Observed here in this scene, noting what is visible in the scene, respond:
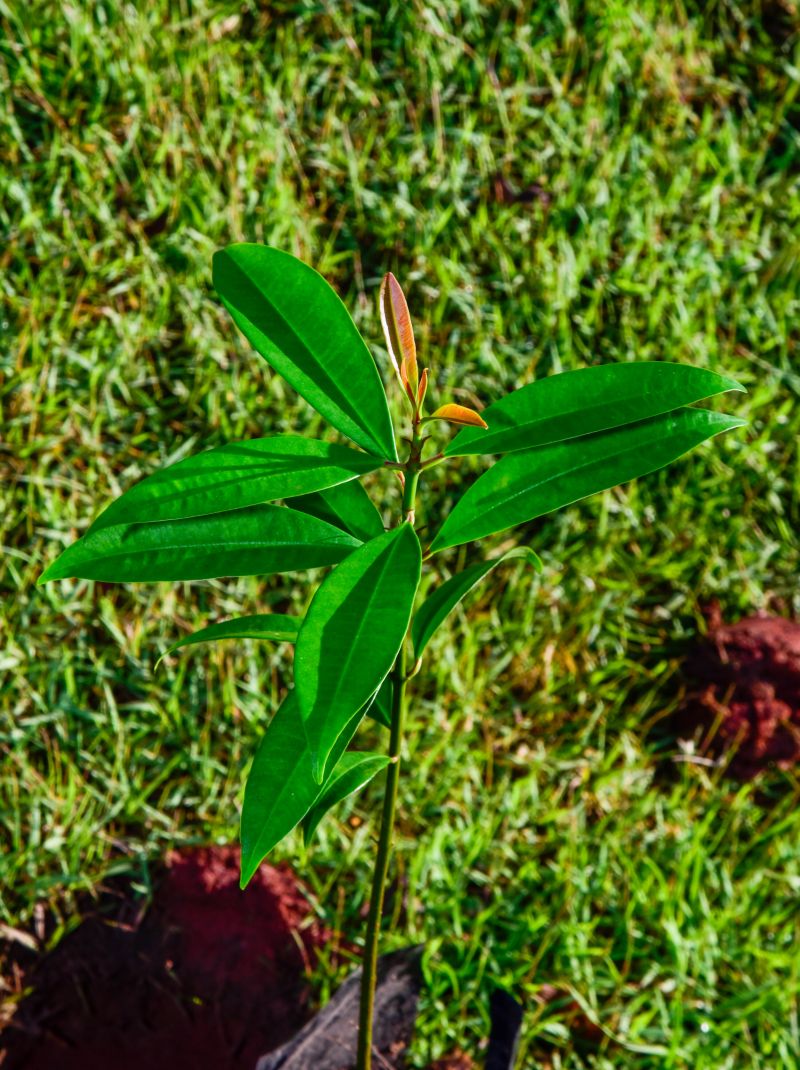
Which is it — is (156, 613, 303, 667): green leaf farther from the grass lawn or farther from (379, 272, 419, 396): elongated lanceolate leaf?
the grass lawn

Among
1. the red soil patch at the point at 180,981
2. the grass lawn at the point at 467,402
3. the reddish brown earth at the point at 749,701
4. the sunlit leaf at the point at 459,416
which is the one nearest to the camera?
the sunlit leaf at the point at 459,416

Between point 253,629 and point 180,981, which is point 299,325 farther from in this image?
point 180,981

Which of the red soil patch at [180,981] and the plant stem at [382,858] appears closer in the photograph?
the plant stem at [382,858]

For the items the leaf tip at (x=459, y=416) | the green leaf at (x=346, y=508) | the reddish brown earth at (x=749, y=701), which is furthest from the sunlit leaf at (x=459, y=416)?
the reddish brown earth at (x=749, y=701)

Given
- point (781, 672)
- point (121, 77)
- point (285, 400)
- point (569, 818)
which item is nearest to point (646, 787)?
point (569, 818)

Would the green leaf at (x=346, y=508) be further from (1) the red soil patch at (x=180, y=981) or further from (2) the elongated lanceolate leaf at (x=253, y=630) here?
(1) the red soil patch at (x=180, y=981)

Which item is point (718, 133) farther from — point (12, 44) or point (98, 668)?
point (98, 668)

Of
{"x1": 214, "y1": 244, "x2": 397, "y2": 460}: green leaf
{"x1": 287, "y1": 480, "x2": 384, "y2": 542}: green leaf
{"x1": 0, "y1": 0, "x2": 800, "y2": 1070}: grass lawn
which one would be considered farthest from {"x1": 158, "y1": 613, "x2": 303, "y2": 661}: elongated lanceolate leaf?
{"x1": 0, "y1": 0, "x2": 800, "y2": 1070}: grass lawn
